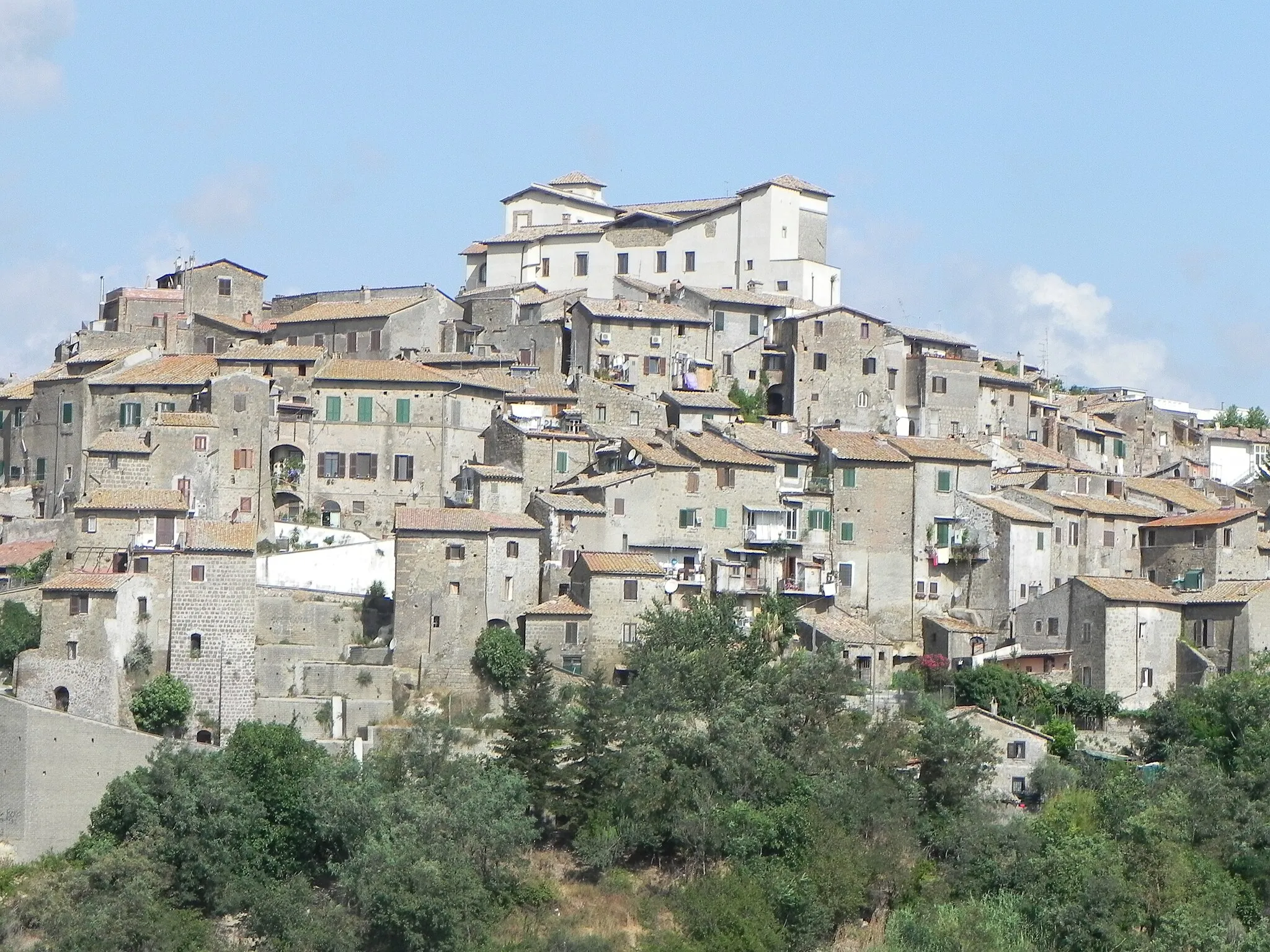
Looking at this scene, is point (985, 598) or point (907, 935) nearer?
point (907, 935)

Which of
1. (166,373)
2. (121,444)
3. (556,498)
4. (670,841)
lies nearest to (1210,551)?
(556,498)

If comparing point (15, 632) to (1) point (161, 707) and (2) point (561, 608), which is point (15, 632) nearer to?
(1) point (161, 707)

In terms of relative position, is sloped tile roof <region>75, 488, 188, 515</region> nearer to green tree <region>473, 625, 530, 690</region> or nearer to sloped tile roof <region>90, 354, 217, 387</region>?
sloped tile roof <region>90, 354, 217, 387</region>

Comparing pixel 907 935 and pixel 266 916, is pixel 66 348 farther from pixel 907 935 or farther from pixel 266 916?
pixel 907 935

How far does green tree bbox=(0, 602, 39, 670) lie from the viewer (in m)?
56.8

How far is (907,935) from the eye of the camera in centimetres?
5206

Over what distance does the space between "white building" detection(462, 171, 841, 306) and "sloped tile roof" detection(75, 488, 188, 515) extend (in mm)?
22652

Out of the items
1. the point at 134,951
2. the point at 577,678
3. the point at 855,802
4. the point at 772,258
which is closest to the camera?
the point at 134,951

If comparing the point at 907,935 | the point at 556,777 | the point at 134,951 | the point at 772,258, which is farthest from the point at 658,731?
the point at 772,258

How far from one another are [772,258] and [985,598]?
698 inches

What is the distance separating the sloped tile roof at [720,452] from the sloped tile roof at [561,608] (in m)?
6.64

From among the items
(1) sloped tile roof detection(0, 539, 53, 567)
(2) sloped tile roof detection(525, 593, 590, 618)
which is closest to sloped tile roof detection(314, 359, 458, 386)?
(1) sloped tile roof detection(0, 539, 53, 567)

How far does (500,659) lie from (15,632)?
1111 cm

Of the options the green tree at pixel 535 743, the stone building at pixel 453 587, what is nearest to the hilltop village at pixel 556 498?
the stone building at pixel 453 587
